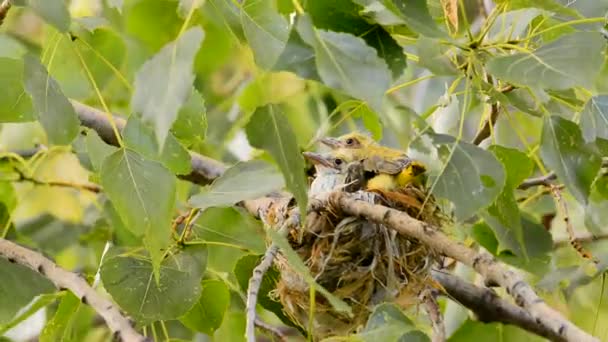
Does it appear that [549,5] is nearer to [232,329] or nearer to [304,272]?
[304,272]

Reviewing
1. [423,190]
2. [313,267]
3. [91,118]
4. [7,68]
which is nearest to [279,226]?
[313,267]

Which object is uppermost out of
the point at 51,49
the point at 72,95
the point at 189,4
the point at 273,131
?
the point at 189,4

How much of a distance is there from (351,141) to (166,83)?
1.21 meters

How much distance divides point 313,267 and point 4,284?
477mm

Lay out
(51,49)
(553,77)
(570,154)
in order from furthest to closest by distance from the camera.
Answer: (51,49)
(570,154)
(553,77)

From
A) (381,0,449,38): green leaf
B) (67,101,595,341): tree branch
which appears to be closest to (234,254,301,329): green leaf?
(67,101,595,341): tree branch

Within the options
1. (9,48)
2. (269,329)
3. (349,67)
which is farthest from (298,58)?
(9,48)

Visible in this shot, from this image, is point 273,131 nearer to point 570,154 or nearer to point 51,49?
point 570,154

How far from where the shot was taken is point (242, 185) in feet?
5.01

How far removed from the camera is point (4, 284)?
1.73 metres

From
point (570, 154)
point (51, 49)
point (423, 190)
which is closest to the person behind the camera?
point (570, 154)

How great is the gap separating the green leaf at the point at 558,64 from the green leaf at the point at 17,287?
0.83 m

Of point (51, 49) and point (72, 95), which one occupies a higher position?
point (51, 49)

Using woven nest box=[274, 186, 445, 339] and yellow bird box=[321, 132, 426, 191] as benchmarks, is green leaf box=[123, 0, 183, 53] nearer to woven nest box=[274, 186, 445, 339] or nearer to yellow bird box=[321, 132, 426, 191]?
yellow bird box=[321, 132, 426, 191]
